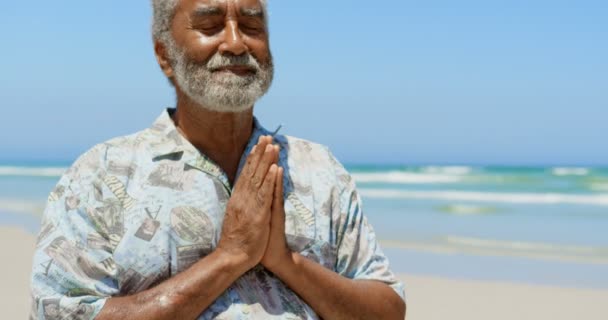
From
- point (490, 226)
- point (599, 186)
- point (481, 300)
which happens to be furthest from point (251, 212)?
point (599, 186)

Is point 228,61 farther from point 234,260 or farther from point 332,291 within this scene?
point 332,291

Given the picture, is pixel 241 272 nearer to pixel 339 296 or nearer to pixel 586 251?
pixel 339 296

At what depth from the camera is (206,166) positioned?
108 inches

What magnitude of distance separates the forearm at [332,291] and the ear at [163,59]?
27.8 inches

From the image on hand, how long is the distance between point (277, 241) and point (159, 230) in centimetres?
34

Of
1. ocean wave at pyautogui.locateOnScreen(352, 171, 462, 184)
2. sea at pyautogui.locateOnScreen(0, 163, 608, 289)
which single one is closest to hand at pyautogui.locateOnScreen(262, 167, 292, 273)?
sea at pyautogui.locateOnScreen(0, 163, 608, 289)

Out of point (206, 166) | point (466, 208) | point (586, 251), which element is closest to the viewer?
point (206, 166)

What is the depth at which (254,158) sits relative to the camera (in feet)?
8.51

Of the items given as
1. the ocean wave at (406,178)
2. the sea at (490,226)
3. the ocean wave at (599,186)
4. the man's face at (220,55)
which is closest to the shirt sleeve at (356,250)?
the man's face at (220,55)

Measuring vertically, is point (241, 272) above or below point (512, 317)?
above

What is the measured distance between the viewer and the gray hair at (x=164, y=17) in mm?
2787

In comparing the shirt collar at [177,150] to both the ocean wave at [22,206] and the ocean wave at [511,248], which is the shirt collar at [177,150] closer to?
the ocean wave at [511,248]

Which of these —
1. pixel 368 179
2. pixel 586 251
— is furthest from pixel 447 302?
pixel 368 179

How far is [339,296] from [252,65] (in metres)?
0.73
